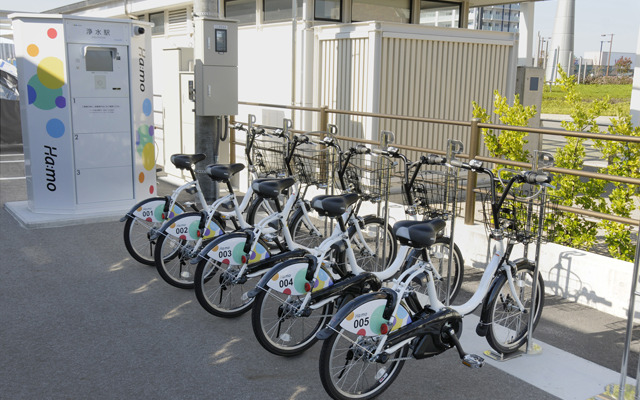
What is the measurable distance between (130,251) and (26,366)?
1.94 metres

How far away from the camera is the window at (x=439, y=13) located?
404 inches

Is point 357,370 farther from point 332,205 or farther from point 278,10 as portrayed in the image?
point 278,10

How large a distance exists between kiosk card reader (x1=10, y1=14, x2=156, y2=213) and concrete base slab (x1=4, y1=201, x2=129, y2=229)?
0.32 feet

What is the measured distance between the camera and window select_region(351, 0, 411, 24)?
9.52 metres

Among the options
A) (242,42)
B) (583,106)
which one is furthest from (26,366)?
(242,42)

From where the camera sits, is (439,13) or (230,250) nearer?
(230,250)

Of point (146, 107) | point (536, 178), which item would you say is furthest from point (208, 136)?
point (536, 178)

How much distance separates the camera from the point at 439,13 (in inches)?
414

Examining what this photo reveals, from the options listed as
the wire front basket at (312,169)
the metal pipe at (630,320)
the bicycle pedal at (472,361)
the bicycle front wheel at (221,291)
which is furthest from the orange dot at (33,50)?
the metal pipe at (630,320)

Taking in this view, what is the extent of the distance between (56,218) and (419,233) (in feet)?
16.5

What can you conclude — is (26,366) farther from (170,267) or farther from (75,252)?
(75,252)

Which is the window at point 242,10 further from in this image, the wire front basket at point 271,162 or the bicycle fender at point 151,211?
the bicycle fender at point 151,211

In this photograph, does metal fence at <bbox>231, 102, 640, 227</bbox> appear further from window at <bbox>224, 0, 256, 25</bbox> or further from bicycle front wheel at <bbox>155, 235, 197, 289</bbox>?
window at <bbox>224, 0, 256, 25</bbox>

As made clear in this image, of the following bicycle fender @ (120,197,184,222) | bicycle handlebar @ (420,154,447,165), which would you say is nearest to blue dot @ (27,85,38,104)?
bicycle fender @ (120,197,184,222)
